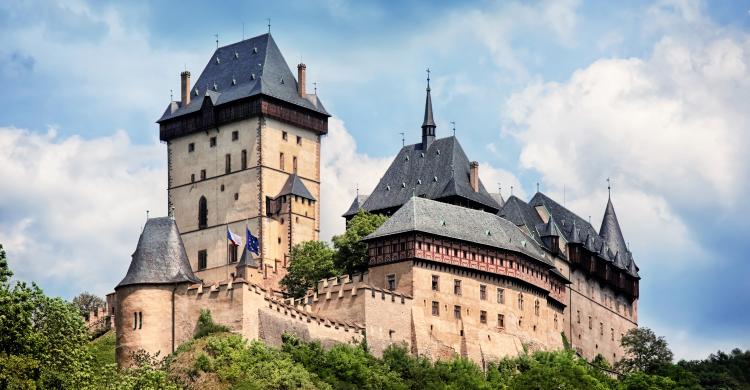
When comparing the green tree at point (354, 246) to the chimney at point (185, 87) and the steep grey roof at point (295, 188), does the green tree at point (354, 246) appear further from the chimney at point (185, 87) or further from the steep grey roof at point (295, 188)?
the chimney at point (185, 87)

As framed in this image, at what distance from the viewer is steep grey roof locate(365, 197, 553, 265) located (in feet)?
350

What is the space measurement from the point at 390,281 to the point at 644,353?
26408 mm

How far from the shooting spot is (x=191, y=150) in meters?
124

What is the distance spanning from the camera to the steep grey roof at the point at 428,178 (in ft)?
393

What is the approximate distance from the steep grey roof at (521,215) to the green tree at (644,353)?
33.3ft

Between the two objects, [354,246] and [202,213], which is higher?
[202,213]

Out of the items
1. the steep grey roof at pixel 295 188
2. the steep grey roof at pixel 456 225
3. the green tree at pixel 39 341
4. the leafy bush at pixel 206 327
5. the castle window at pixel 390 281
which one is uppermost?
the steep grey roof at pixel 295 188

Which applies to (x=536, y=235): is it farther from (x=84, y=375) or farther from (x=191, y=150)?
(x=84, y=375)

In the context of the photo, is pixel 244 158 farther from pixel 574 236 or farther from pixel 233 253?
pixel 574 236

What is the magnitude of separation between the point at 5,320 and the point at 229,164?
48929 millimetres

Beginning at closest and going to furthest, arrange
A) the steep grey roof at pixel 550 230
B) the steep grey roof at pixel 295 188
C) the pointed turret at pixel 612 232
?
the steep grey roof at pixel 295 188, the steep grey roof at pixel 550 230, the pointed turret at pixel 612 232

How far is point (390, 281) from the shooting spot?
10500cm

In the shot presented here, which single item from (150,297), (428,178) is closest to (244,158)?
(428,178)

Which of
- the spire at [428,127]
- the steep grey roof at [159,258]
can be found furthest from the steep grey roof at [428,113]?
the steep grey roof at [159,258]
